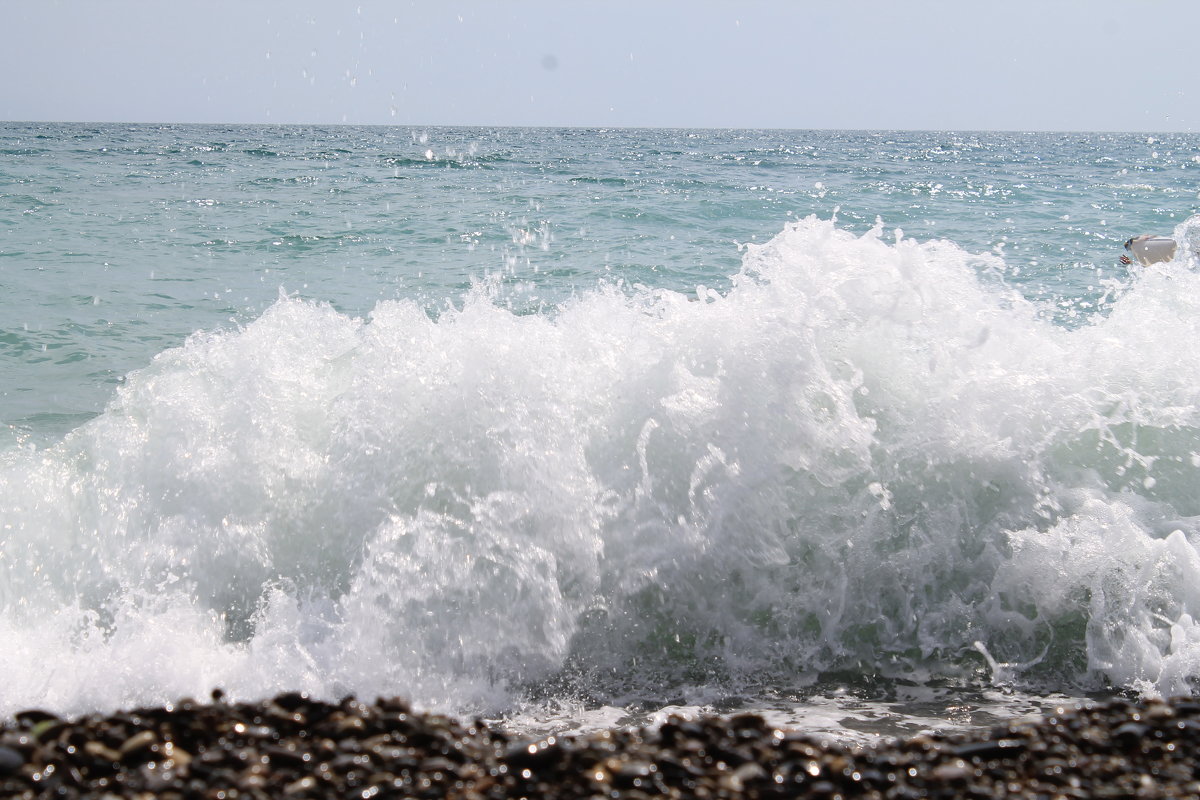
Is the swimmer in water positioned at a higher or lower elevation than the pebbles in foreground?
higher

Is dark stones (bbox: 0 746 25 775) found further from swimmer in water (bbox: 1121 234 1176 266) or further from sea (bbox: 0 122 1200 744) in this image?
swimmer in water (bbox: 1121 234 1176 266)

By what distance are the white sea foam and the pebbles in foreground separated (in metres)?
1.24

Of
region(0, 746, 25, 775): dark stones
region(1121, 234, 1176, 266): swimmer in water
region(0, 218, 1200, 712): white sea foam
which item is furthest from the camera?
region(1121, 234, 1176, 266): swimmer in water

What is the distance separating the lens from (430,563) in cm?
444

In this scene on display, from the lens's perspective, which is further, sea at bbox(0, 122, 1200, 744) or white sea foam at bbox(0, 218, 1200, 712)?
white sea foam at bbox(0, 218, 1200, 712)

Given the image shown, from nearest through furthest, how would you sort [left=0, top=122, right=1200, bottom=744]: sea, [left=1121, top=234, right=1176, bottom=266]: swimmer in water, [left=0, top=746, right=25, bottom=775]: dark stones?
1. [left=0, top=746, right=25, bottom=775]: dark stones
2. [left=0, top=122, right=1200, bottom=744]: sea
3. [left=1121, top=234, right=1176, bottom=266]: swimmer in water

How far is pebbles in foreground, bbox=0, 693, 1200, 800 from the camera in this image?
2369 millimetres

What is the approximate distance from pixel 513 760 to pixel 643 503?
93.2 inches

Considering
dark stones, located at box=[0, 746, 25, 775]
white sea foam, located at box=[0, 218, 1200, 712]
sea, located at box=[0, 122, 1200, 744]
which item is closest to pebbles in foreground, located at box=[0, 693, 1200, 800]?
dark stones, located at box=[0, 746, 25, 775]

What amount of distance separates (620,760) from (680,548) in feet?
7.09

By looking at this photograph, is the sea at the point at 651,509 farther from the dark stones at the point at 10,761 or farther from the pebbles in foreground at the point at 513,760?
the dark stones at the point at 10,761

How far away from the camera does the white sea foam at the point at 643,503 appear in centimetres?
418

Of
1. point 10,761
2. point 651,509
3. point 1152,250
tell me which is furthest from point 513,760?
point 1152,250

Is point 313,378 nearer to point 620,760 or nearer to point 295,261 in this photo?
point 620,760
